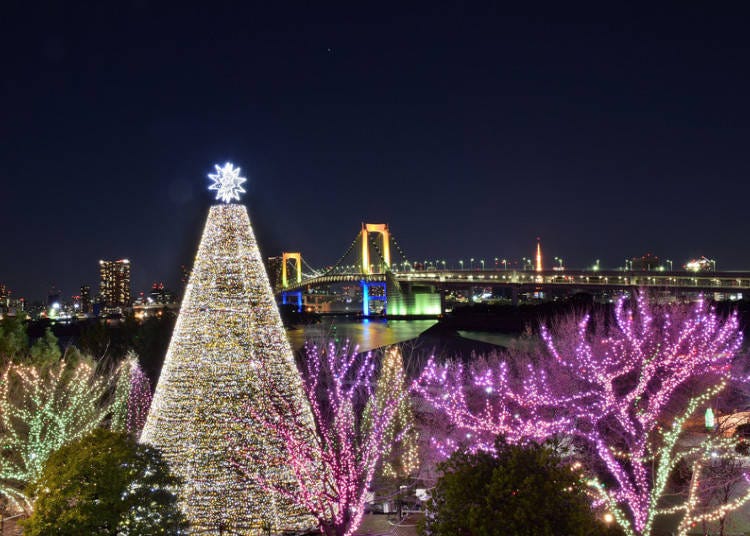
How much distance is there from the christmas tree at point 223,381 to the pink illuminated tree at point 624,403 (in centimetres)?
320

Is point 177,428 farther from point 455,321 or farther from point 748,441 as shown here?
point 455,321

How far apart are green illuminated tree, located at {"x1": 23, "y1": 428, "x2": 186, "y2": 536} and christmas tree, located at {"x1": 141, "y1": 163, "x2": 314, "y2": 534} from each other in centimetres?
85

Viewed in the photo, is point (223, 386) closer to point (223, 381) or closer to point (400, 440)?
point (223, 381)

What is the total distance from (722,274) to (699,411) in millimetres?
21759

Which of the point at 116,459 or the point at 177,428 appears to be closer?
the point at 116,459

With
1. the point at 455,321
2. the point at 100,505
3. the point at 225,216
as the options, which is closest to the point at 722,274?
the point at 455,321

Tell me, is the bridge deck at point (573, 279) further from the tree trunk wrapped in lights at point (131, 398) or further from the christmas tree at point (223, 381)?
the christmas tree at point (223, 381)

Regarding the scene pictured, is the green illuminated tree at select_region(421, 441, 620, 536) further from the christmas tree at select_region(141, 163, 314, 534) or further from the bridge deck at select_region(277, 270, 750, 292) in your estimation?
the bridge deck at select_region(277, 270, 750, 292)

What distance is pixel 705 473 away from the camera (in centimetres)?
1111

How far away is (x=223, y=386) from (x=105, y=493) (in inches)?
69.8

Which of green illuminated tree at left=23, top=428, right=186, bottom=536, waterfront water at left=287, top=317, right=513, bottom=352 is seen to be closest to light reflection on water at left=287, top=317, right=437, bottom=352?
waterfront water at left=287, top=317, right=513, bottom=352

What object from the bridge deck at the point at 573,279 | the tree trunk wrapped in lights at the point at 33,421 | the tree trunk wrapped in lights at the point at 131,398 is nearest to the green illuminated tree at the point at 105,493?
the tree trunk wrapped in lights at the point at 33,421

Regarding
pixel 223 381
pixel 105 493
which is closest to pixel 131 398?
pixel 223 381

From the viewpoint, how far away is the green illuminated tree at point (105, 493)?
17.6ft
